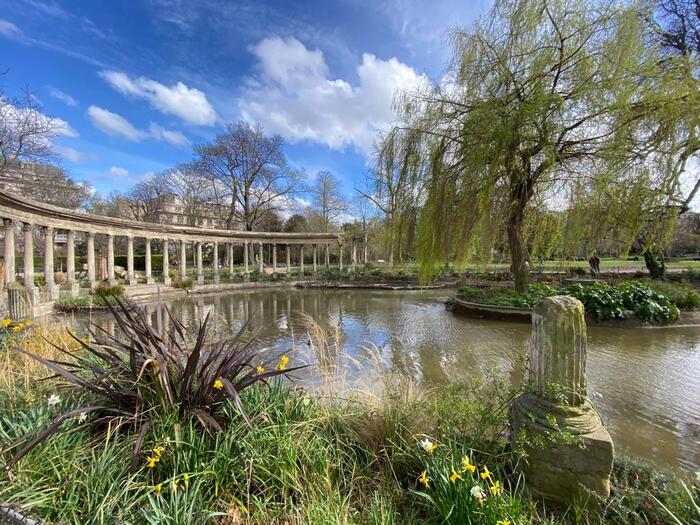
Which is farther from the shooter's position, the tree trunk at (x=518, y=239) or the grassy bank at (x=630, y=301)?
the tree trunk at (x=518, y=239)

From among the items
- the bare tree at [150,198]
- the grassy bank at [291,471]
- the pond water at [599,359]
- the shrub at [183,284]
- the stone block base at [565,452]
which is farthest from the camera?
the bare tree at [150,198]

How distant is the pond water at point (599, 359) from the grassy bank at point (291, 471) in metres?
0.77

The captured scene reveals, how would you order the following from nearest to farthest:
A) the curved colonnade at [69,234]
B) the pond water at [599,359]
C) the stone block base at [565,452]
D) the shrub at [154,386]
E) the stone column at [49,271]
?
the stone block base at [565,452] < the shrub at [154,386] < the pond water at [599,359] < the curved colonnade at [69,234] < the stone column at [49,271]

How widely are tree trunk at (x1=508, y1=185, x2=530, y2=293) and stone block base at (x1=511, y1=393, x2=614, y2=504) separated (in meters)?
8.12

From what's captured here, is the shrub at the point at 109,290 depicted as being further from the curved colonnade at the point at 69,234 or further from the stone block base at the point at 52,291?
the curved colonnade at the point at 69,234

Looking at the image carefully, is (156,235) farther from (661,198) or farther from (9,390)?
(661,198)

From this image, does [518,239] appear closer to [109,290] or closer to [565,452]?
[565,452]

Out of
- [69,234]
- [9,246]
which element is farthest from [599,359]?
[69,234]

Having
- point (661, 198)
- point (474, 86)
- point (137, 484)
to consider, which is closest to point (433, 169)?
point (474, 86)

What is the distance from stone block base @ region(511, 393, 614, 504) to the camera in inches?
80.8

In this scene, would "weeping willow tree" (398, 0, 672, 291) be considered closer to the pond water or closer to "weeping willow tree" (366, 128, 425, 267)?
"weeping willow tree" (366, 128, 425, 267)

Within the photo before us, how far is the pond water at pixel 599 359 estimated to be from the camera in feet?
11.9

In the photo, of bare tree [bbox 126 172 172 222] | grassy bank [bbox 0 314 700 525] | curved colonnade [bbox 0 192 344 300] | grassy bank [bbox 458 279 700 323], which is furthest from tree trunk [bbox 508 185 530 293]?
bare tree [bbox 126 172 172 222]

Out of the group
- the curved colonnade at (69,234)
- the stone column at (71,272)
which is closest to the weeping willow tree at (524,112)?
the curved colonnade at (69,234)
